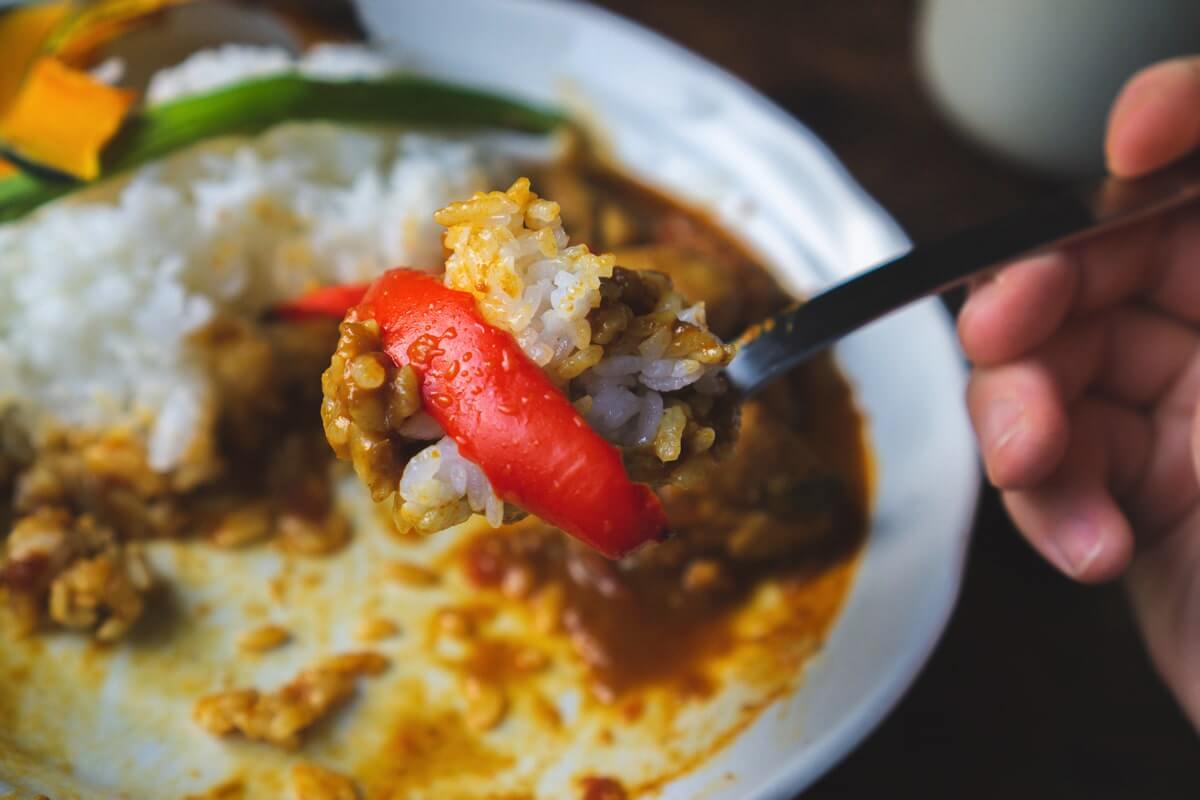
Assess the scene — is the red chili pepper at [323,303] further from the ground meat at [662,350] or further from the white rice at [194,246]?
the ground meat at [662,350]

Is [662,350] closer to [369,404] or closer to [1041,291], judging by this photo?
[369,404]

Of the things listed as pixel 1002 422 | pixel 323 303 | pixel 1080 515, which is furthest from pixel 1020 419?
pixel 323 303

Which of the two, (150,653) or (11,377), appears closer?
(150,653)

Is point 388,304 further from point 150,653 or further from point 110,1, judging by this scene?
point 110,1

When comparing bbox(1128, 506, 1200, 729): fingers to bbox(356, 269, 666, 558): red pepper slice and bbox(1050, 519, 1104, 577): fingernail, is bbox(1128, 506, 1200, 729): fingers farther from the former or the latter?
bbox(356, 269, 666, 558): red pepper slice

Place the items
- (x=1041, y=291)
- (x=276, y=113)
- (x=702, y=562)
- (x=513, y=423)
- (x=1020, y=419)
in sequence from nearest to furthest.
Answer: (x=513, y=423), (x=1020, y=419), (x=1041, y=291), (x=702, y=562), (x=276, y=113)

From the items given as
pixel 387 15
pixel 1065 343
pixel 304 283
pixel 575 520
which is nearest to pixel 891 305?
pixel 1065 343
